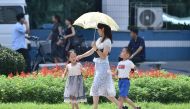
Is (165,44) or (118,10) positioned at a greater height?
(118,10)

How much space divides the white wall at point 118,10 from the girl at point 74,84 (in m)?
12.8

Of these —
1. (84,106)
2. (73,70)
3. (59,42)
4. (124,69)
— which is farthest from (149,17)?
(73,70)

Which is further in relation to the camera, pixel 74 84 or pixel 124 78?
pixel 124 78

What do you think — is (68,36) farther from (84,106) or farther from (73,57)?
(73,57)

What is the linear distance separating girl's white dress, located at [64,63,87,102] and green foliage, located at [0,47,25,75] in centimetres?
409

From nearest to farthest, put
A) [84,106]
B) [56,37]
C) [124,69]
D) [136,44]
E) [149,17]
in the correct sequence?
1. [124,69]
2. [84,106]
3. [136,44]
4. [56,37]
5. [149,17]

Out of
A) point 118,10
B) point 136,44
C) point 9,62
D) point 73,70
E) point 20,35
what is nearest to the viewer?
point 73,70

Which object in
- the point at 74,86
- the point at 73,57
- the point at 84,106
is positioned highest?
the point at 73,57

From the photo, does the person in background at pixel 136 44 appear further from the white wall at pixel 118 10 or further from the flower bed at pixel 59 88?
the white wall at pixel 118 10

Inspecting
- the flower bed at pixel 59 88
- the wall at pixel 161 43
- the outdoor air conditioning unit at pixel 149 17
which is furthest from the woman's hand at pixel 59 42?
the flower bed at pixel 59 88

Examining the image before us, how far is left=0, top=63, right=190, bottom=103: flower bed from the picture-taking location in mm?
13188

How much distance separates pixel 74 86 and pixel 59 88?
154 centimetres

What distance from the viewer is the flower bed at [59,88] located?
13.2 m

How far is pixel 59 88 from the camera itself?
13.3 metres
